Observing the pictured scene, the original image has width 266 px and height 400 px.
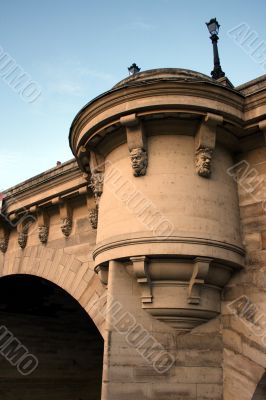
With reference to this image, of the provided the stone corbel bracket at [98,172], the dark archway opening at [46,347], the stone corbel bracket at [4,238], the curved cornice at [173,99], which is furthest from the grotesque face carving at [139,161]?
the dark archway opening at [46,347]

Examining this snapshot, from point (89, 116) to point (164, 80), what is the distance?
142cm

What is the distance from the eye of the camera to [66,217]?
900 cm

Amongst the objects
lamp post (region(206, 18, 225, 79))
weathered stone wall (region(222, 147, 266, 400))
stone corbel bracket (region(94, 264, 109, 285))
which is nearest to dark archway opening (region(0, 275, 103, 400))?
stone corbel bracket (region(94, 264, 109, 285))

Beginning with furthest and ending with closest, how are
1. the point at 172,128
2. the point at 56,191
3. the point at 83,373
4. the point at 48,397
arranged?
the point at 83,373 → the point at 48,397 → the point at 56,191 → the point at 172,128

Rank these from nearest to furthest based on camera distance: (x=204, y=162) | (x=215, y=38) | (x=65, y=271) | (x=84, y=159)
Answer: (x=204, y=162) < (x=84, y=159) < (x=65, y=271) < (x=215, y=38)

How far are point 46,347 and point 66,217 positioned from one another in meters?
7.81

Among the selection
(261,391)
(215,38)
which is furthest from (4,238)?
(261,391)

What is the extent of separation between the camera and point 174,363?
18.4 feet

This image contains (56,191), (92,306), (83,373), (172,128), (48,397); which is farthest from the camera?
(83,373)

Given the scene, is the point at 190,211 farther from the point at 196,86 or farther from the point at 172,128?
the point at 196,86

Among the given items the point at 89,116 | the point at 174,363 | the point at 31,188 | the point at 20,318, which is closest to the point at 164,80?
the point at 89,116

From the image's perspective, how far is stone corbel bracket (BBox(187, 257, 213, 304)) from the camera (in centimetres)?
549

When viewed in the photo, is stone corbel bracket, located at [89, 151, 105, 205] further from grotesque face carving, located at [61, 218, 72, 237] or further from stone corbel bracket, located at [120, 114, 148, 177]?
grotesque face carving, located at [61, 218, 72, 237]

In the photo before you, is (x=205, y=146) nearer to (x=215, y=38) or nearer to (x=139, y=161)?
(x=139, y=161)
